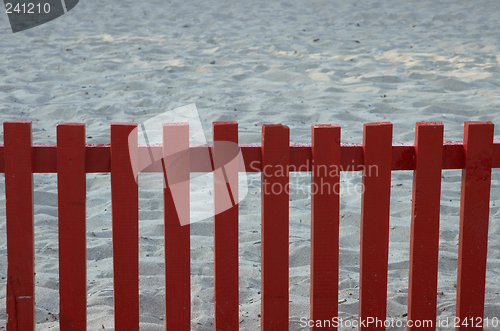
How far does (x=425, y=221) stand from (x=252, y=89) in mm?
4463

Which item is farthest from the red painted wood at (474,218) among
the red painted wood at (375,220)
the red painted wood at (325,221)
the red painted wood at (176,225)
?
the red painted wood at (176,225)

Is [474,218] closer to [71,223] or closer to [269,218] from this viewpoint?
[269,218]

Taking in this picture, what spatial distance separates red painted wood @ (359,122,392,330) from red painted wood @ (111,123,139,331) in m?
0.90

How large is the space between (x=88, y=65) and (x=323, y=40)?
382 cm

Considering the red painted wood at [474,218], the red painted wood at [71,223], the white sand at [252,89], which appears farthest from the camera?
the white sand at [252,89]

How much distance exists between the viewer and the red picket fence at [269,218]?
6.33 ft

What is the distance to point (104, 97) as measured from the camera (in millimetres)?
5992

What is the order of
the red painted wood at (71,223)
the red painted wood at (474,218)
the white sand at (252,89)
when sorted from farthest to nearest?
the white sand at (252,89)
the red painted wood at (474,218)
the red painted wood at (71,223)

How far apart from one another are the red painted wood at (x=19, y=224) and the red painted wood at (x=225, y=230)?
706 mm

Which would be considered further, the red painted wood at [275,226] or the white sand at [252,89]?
the white sand at [252,89]

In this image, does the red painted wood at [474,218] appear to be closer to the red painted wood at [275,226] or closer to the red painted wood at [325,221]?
the red painted wood at [325,221]

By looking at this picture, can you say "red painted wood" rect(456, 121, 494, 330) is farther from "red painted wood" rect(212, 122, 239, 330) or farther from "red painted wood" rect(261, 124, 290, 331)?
"red painted wood" rect(212, 122, 239, 330)

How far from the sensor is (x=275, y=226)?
2008mm

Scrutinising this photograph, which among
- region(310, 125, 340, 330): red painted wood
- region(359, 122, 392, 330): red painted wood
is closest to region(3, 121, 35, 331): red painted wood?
region(310, 125, 340, 330): red painted wood
